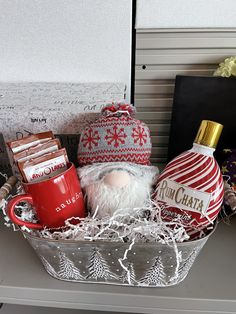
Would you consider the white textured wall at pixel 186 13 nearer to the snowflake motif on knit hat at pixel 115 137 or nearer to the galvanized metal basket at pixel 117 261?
the snowflake motif on knit hat at pixel 115 137

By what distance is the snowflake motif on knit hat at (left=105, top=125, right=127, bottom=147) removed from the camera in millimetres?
477

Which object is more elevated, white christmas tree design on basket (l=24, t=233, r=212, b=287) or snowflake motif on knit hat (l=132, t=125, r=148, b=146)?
snowflake motif on knit hat (l=132, t=125, r=148, b=146)

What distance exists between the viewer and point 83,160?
50 centimetres

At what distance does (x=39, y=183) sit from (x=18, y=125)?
17 cm

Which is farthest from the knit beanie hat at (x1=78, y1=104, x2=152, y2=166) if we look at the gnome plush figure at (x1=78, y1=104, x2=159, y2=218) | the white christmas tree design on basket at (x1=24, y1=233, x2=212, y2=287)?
the white christmas tree design on basket at (x1=24, y1=233, x2=212, y2=287)

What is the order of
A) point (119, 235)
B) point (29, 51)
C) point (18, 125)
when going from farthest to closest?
point (29, 51) < point (18, 125) < point (119, 235)

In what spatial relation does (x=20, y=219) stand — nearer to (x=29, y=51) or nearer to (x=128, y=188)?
(x=128, y=188)

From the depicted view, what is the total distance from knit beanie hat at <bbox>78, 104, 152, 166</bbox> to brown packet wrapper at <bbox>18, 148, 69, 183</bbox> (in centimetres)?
5

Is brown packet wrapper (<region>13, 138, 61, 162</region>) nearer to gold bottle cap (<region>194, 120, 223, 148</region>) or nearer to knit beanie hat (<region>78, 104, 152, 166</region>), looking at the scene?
knit beanie hat (<region>78, 104, 152, 166</region>)

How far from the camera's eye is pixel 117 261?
0.41 meters

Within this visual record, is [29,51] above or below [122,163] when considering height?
above

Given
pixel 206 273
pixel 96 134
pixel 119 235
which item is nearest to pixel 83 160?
pixel 96 134

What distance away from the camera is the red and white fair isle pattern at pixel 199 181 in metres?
0.42

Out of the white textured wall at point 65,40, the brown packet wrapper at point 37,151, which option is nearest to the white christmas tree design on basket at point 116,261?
the brown packet wrapper at point 37,151
